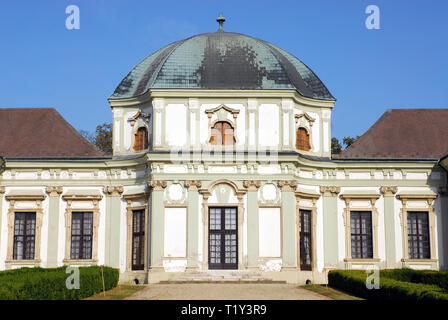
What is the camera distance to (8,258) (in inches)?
1499

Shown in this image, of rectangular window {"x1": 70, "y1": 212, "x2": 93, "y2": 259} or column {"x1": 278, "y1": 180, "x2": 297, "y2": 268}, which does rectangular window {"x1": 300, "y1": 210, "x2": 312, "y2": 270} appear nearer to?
column {"x1": 278, "y1": 180, "x2": 297, "y2": 268}

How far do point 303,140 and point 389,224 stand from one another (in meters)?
6.39

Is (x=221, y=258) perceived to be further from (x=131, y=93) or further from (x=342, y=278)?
(x=131, y=93)

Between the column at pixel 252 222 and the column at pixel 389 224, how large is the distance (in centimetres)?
757

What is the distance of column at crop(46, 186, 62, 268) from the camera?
3797 centimetres

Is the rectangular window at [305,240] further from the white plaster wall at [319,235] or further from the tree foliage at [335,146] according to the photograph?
the tree foliage at [335,146]

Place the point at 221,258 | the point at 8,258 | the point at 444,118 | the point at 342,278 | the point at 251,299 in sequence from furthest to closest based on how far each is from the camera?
the point at 444,118 < the point at 8,258 < the point at 221,258 < the point at 342,278 < the point at 251,299

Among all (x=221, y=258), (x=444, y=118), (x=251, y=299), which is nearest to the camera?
(x=251, y=299)

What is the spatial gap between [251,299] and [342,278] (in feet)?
22.6

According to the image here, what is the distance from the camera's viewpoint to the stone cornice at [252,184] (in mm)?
35656

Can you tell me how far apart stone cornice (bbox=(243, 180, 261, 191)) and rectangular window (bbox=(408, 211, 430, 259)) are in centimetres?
904

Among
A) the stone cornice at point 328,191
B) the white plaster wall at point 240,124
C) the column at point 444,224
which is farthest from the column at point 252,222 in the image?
the column at point 444,224

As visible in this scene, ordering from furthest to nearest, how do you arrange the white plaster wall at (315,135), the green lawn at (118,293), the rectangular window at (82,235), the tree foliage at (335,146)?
the tree foliage at (335,146)
the white plaster wall at (315,135)
the rectangular window at (82,235)
the green lawn at (118,293)

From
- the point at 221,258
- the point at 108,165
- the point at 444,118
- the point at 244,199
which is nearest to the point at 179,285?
the point at 221,258
